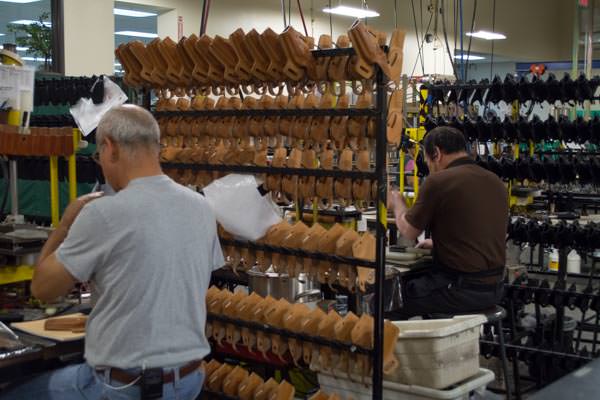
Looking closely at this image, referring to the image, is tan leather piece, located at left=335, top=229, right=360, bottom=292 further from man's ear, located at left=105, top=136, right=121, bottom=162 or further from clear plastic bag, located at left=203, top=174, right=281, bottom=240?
man's ear, located at left=105, top=136, right=121, bottom=162

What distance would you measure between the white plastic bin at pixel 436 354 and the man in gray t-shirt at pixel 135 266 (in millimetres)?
1163

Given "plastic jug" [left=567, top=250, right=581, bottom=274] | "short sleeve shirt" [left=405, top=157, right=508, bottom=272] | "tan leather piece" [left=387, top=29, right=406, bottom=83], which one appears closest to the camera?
"tan leather piece" [left=387, top=29, right=406, bottom=83]

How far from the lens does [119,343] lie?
Result: 2.10 meters

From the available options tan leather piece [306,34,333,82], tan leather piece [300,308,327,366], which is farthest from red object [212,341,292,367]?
tan leather piece [306,34,333,82]

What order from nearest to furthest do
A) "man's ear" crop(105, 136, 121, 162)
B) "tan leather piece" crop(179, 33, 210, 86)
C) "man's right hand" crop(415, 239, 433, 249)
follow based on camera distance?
"man's ear" crop(105, 136, 121, 162) → "tan leather piece" crop(179, 33, 210, 86) → "man's right hand" crop(415, 239, 433, 249)

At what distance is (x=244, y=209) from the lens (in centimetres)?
314

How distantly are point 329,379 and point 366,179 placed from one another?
2.99 ft

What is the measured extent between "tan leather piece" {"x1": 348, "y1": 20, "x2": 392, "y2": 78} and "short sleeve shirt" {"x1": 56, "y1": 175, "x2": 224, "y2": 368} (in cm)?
93

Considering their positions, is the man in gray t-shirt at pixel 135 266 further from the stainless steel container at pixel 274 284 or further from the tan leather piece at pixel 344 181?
the stainless steel container at pixel 274 284

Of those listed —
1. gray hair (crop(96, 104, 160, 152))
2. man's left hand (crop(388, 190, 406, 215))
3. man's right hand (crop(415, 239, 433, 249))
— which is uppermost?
gray hair (crop(96, 104, 160, 152))

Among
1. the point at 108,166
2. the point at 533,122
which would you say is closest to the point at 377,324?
the point at 108,166

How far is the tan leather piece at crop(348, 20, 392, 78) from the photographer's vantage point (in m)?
2.66

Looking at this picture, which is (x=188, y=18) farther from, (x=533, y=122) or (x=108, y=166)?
(x=108, y=166)

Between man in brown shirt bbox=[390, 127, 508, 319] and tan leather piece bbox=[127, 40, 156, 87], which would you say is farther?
man in brown shirt bbox=[390, 127, 508, 319]
